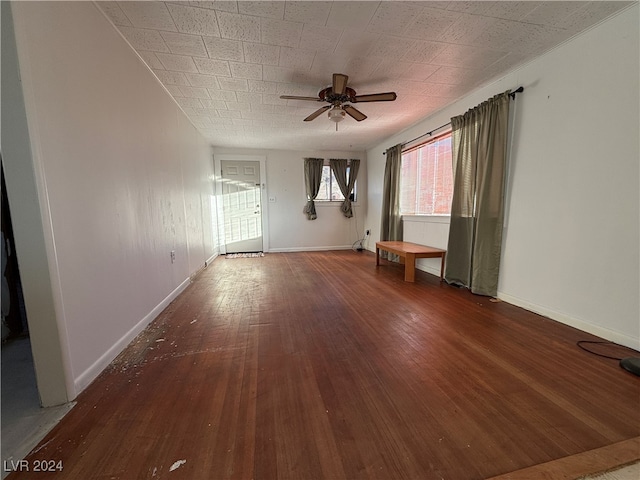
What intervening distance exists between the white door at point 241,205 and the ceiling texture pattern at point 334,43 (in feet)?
7.39

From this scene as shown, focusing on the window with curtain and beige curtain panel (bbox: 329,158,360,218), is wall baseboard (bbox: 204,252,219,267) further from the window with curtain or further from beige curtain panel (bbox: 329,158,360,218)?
beige curtain panel (bbox: 329,158,360,218)

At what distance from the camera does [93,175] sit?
1.47 meters

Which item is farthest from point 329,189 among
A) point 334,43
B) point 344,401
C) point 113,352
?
point 344,401

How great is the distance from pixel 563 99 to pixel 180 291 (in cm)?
409

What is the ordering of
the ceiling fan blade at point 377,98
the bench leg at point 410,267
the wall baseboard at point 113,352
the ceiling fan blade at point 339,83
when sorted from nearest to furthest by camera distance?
1. the wall baseboard at point 113,352
2. the ceiling fan blade at point 339,83
3. the ceiling fan blade at point 377,98
4. the bench leg at point 410,267

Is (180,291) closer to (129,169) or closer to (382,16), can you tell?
(129,169)

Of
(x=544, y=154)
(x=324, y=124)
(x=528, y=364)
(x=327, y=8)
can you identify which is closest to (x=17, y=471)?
(x=528, y=364)

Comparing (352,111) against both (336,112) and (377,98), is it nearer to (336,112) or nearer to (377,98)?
(336,112)

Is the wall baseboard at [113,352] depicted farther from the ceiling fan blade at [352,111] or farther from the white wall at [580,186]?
the white wall at [580,186]

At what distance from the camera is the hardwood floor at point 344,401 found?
93cm

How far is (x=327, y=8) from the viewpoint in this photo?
5.34ft

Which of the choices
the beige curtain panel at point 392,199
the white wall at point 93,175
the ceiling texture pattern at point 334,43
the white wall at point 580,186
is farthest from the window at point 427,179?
the white wall at point 93,175

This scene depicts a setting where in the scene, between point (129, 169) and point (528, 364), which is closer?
point (528, 364)

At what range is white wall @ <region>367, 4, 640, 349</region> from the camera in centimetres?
168
